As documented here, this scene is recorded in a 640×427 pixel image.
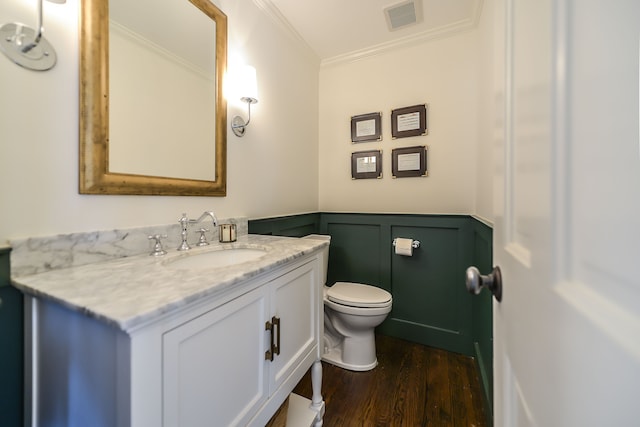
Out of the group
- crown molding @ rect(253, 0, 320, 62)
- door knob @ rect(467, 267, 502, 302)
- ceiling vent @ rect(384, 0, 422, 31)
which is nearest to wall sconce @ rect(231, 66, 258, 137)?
crown molding @ rect(253, 0, 320, 62)

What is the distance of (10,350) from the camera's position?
2.29ft

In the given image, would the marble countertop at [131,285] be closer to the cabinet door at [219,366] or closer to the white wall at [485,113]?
the cabinet door at [219,366]

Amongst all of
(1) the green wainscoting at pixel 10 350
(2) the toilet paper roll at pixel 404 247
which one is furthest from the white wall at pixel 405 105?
(1) the green wainscoting at pixel 10 350

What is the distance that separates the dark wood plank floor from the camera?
4.19 ft

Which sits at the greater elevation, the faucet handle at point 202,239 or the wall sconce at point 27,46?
the wall sconce at point 27,46

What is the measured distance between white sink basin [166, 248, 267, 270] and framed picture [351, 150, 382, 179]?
1.33 m

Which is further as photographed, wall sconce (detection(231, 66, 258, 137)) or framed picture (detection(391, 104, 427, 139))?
framed picture (detection(391, 104, 427, 139))

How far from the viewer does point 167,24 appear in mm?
1146

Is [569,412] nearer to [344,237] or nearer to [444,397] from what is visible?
[444,397]

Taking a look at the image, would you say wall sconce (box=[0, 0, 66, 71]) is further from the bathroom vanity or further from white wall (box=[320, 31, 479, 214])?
white wall (box=[320, 31, 479, 214])

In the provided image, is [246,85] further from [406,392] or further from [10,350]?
[406,392]

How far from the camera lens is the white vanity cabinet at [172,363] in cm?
50

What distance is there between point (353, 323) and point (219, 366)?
109cm

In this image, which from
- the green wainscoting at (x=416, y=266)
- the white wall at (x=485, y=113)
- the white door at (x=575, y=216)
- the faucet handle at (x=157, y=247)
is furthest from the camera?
the green wainscoting at (x=416, y=266)
